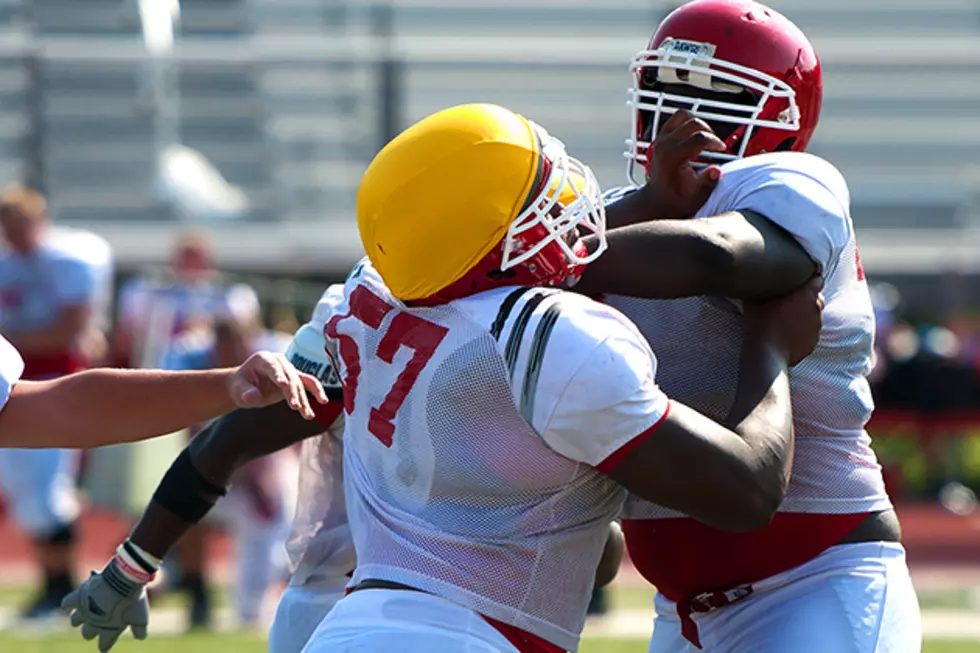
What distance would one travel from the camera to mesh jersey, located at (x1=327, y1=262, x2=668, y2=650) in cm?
200

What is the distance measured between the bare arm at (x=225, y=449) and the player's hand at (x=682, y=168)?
2.79 feet

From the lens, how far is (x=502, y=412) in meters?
2.10

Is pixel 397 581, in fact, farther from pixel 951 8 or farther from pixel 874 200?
pixel 951 8

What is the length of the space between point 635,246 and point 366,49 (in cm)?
1255

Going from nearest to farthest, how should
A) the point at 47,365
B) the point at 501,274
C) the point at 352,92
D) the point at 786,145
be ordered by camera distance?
the point at 501,274 → the point at 786,145 → the point at 47,365 → the point at 352,92

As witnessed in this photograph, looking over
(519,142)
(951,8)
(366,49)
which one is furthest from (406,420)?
(951,8)

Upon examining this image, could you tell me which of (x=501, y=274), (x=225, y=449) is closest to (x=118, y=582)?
(x=225, y=449)

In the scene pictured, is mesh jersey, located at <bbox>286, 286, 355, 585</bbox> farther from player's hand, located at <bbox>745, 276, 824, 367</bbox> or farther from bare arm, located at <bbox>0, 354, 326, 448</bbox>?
player's hand, located at <bbox>745, 276, 824, 367</bbox>

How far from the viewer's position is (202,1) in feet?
49.1

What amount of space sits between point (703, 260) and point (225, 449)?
1.16m

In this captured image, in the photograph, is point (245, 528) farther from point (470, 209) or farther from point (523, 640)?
point (470, 209)

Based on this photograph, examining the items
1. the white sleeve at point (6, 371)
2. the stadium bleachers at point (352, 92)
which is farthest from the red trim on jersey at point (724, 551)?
the stadium bleachers at point (352, 92)

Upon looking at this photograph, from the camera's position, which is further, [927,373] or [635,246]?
[927,373]

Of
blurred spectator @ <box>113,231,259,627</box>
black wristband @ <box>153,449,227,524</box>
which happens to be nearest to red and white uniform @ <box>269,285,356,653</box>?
black wristband @ <box>153,449,227,524</box>
